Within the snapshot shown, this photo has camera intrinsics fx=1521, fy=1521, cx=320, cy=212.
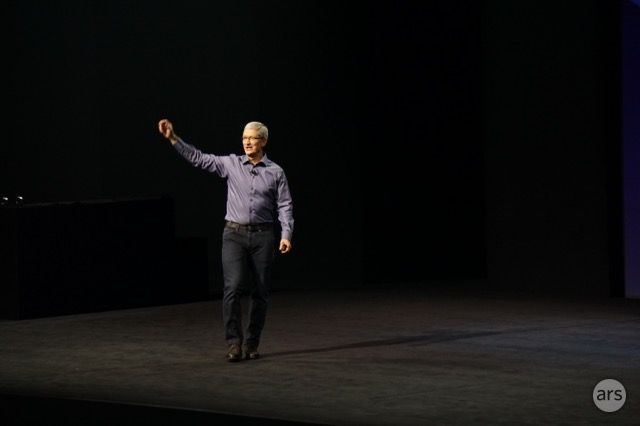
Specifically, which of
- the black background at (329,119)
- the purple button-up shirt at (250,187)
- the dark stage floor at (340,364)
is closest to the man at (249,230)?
the purple button-up shirt at (250,187)

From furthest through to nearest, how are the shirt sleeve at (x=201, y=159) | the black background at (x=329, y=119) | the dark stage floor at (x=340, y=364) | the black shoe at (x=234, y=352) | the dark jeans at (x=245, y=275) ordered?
the black background at (x=329, y=119) → the shirt sleeve at (x=201, y=159) → the dark jeans at (x=245, y=275) → the black shoe at (x=234, y=352) → the dark stage floor at (x=340, y=364)

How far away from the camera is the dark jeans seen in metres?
11.6

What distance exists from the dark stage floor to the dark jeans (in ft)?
0.96

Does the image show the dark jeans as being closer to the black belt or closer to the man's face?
the black belt

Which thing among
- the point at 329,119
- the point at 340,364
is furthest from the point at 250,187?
the point at 329,119

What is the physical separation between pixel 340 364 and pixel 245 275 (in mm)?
1039

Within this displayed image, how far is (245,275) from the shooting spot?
1163 centimetres

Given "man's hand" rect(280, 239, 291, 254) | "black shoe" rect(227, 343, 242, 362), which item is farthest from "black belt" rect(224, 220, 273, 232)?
Result: "black shoe" rect(227, 343, 242, 362)

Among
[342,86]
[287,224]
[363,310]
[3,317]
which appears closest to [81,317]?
[3,317]

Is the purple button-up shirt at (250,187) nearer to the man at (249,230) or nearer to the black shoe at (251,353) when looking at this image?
the man at (249,230)

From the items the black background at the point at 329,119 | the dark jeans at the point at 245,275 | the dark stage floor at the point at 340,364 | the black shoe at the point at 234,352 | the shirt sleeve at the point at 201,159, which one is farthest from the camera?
the black background at the point at 329,119

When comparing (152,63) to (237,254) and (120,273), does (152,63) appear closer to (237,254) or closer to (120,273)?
(120,273)

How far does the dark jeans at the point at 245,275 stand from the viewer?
1159 centimetres

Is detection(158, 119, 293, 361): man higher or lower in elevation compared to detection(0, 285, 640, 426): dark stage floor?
higher
